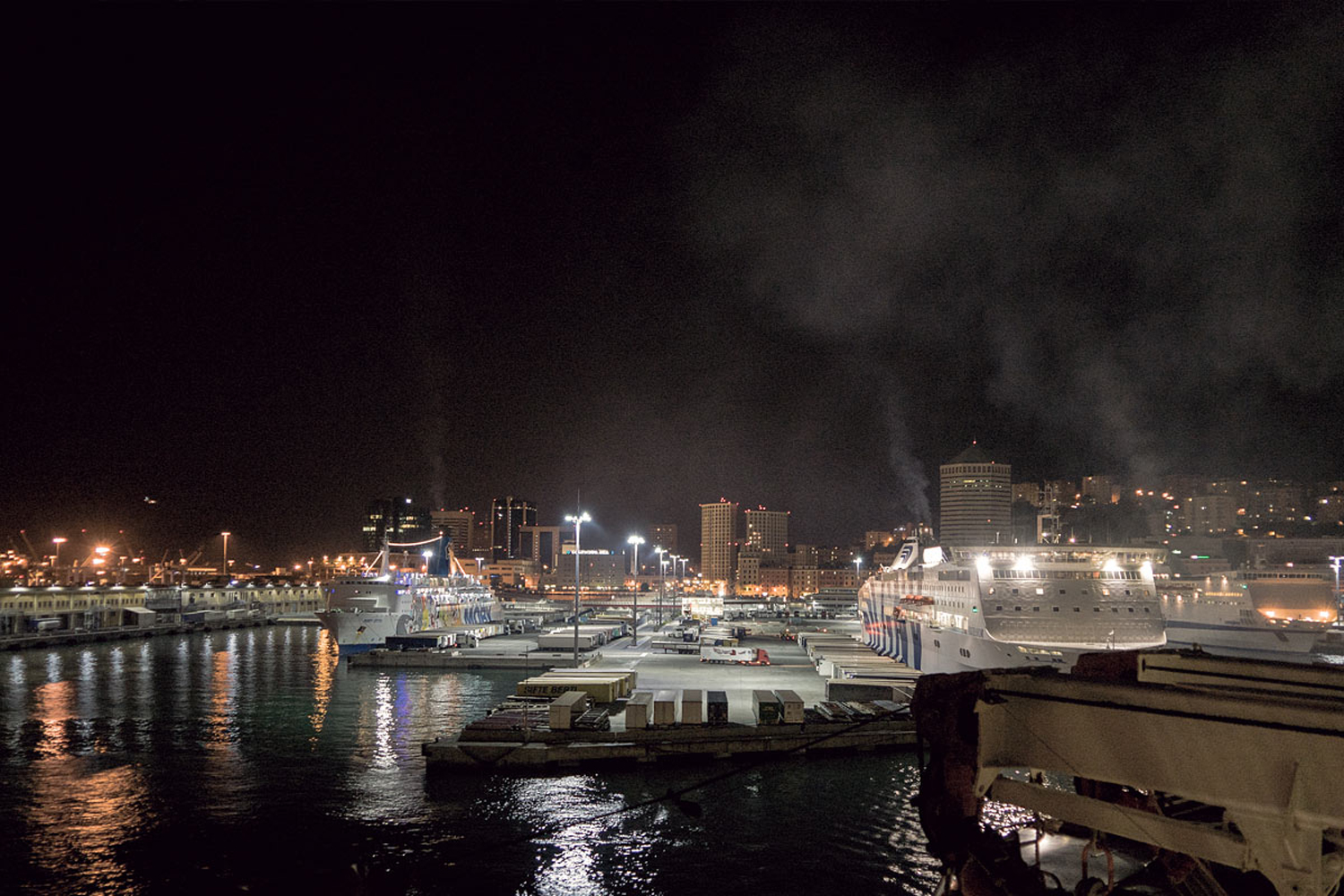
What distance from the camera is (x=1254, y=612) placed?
229 ft

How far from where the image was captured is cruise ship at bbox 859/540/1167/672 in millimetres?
35344

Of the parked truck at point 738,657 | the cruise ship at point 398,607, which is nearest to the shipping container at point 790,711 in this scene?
the parked truck at point 738,657

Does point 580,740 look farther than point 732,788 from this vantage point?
Yes

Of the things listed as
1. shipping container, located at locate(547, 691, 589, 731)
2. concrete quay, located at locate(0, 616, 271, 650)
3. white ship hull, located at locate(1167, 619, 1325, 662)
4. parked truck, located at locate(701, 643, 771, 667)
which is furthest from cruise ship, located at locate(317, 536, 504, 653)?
white ship hull, located at locate(1167, 619, 1325, 662)

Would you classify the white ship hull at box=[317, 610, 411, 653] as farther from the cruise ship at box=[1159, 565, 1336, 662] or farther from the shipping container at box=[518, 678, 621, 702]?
the cruise ship at box=[1159, 565, 1336, 662]

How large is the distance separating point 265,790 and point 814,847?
16094 millimetres

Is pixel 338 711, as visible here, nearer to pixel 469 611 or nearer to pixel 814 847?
pixel 814 847

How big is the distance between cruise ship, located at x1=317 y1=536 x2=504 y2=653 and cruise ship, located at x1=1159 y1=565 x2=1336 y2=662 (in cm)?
6144

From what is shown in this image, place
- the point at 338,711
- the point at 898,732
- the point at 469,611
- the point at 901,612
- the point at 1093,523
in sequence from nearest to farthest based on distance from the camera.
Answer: the point at 898,732 < the point at 338,711 < the point at 901,612 < the point at 469,611 < the point at 1093,523

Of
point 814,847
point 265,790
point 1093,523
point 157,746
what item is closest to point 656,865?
point 814,847

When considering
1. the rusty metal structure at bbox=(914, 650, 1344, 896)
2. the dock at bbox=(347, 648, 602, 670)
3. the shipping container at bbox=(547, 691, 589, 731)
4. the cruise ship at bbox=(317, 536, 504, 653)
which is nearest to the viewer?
the rusty metal structure at bbox=(914, 650, 1344, 896)

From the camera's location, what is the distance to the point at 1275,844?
572 centimetres

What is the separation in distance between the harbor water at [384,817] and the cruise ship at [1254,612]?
5201 centimetres

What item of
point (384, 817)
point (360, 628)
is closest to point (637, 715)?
point (384, 817)
